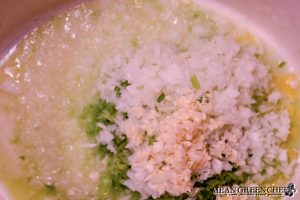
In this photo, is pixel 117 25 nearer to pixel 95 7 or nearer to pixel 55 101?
pixel 95 7

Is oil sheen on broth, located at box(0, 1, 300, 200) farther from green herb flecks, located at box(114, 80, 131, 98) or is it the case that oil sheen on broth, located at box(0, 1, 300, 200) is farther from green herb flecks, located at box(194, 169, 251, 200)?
green herb flecks, located at box(194, 169, 251, 200)

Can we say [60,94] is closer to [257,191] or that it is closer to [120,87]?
[120,87]

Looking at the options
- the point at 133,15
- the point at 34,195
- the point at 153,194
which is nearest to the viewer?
the point at 153,194

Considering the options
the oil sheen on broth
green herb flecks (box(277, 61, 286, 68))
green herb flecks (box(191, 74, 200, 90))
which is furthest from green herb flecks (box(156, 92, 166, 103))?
green herb flecks (box(277, 61, 286, 68))

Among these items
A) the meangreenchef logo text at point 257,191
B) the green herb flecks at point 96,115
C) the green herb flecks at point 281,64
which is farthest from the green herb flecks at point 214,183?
the green herb flecks at point 281,64

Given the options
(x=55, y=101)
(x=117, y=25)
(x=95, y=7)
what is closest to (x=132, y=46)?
(x=117, y=25)
